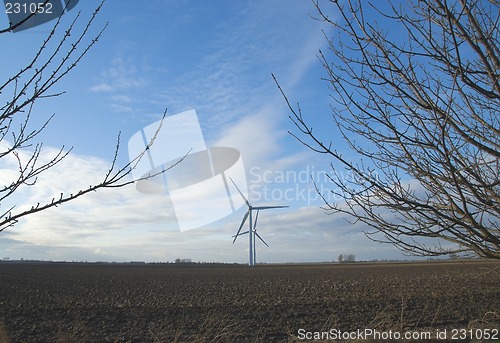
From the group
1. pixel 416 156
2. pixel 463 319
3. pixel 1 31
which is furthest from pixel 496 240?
pixel 463 319

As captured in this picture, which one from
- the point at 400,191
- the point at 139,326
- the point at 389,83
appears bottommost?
the point at 139,326

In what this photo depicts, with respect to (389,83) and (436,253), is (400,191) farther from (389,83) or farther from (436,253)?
(389,83)

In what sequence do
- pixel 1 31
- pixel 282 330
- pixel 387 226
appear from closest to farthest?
pixel 1 31 → pixel 387 226 → pixel 282 330

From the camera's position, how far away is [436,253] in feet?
A: 12.0

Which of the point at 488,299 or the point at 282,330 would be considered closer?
the point at 282,330

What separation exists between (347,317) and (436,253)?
40.6 feet

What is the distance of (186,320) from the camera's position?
15.3 metres

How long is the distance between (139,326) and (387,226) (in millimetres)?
13257

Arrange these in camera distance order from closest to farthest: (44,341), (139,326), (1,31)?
(1,31) < (44,341) < (139,326)

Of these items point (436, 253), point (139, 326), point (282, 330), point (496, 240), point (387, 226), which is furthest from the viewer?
point (139, 326)

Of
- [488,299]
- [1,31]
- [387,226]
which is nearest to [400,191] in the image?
A: [387,226]

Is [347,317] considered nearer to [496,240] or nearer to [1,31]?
[496,240]

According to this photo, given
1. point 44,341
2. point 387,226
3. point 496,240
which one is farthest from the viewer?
point 44,341

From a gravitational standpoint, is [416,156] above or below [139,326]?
above
